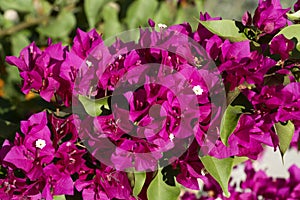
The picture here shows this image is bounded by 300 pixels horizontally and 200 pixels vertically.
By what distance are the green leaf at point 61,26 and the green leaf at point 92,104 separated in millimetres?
1085

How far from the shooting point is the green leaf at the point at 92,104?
75 cm

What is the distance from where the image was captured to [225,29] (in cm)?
82

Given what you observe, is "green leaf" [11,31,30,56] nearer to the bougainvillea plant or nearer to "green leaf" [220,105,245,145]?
the bougainvillea plant

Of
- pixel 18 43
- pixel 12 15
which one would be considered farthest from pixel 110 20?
pixel 12 15

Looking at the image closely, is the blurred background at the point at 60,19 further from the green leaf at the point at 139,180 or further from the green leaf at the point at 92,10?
the green leaf at the point at 139,180

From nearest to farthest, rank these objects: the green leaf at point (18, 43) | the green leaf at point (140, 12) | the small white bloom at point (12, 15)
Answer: the green leaf at point (18, 43), the green leaf at point (140, 12), the small white bloom at point (12, 15)

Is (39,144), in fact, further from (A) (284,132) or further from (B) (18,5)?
(B) (18,5)

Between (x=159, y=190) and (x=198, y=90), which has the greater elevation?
(x=198, y=90)

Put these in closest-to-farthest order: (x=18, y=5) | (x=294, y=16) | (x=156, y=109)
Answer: (x=156, y=109)
(x=294, y=16)
(x=18, y=5)

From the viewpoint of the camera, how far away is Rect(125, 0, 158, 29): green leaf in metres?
1.82

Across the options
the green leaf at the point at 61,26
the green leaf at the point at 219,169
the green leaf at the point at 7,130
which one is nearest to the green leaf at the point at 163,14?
the green leaf at the point at 61,26

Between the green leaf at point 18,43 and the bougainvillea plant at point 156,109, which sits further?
the green leaf at point 18,43

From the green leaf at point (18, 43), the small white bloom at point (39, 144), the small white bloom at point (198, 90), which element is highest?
the small white bloom at point (198, 90)

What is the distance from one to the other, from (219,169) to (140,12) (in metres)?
1.11
